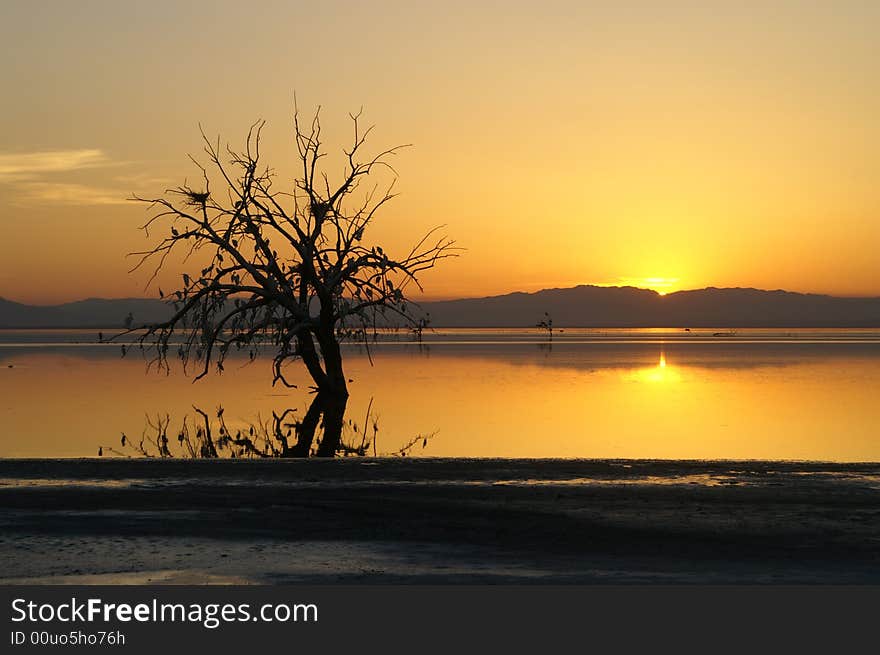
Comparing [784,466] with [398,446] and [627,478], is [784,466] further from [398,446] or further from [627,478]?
[398,446]

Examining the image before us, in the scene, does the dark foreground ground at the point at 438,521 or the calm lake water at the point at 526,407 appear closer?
the dark foreground ground at the point at 438,521

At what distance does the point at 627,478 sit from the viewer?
54.6 ft

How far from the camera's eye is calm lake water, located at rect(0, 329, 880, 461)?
74.7ft

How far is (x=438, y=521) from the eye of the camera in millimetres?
13016

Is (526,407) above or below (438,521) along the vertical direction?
below

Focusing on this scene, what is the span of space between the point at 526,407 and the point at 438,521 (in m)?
17.8

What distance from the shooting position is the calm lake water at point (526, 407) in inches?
896

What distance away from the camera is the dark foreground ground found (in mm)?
10414

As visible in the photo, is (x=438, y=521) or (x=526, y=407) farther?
(x=526, y=407)

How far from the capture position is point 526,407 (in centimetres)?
3069

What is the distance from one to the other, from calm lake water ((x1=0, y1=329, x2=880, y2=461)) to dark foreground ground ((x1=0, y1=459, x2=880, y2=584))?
180 inches

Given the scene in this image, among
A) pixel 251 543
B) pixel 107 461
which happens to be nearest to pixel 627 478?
pixel 251 543

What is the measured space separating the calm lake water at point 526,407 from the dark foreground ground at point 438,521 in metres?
4.57

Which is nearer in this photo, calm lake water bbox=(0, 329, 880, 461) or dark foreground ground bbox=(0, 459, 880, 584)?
dark foreground ground bbox=(0, 459, 880, 584)
